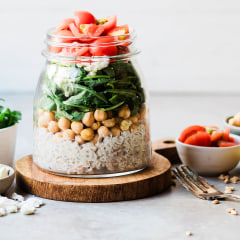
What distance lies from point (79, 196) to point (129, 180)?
126mm

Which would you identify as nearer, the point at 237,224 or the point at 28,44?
the point at 237,224

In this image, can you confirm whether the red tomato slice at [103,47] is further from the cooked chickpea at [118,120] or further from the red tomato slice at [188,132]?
the red tomato slice at [188,132]

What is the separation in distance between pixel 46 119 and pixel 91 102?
0.14 meters

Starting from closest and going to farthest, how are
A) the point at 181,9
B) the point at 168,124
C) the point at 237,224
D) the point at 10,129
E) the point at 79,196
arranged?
the point at 237,224
the point at 79,196
the point at 10,129
the point at 168,124
the point at 181,9

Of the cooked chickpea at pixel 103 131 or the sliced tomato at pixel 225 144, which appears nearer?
the cooked chickpea at pixel 103 131

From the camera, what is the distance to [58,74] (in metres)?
1.21

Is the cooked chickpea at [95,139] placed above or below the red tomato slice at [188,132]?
above

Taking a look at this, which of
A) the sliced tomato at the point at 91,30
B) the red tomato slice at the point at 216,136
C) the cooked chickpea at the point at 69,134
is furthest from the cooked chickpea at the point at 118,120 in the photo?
the red tomato slice at the point at 216,136

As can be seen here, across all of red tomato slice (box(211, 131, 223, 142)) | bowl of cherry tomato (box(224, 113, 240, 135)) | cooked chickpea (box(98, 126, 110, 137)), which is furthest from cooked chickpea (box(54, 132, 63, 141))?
bowl of cherry tomato (box(224, 113, 240, 135))

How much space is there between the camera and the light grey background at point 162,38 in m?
2.71

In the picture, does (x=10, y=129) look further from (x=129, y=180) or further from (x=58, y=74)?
(x=129, y=180)

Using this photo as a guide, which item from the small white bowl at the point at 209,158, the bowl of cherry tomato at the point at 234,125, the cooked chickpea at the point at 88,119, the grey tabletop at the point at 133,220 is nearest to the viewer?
the grey tabletop at the point at 133,220

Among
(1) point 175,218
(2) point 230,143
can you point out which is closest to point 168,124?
(2) point 230,143

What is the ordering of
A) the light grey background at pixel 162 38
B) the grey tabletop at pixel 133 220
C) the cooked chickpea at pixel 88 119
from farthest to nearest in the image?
the light grey background at pixel 162 38 → the cooked chickpea at pixel 88 119 → the grey tabletop at pixel 133 220
